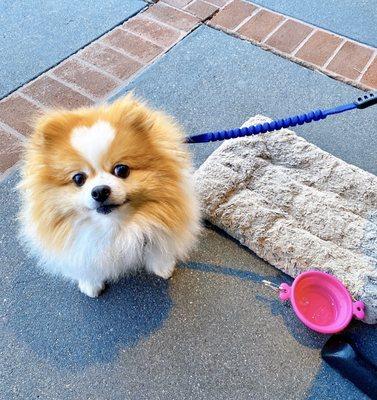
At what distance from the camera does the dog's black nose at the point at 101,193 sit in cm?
89

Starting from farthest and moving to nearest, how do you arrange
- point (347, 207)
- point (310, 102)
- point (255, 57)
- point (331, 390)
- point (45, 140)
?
point (255, 57) < point (310, 102) < point (347, 207) < point (331, 390) < point (45, 140)

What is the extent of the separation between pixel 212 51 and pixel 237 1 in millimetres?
468

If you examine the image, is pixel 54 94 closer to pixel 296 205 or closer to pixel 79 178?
pixel 79 178

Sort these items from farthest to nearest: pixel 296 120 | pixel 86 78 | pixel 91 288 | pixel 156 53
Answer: pixel 156 53, pixel 86 78, pixel 91 288, pixel 296 120

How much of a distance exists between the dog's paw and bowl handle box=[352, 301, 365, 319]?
2.65 feet

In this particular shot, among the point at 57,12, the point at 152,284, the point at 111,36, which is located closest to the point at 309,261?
the point at 152,284

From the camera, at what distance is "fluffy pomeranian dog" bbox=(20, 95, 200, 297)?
3.04ft

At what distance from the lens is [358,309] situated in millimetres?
1267

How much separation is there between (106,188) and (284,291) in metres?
0.74

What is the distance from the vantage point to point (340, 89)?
6.40 ft

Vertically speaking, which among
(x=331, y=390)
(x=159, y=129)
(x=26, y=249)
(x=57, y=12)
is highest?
(x=159, y=129)

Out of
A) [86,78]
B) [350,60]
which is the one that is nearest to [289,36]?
[350,60]

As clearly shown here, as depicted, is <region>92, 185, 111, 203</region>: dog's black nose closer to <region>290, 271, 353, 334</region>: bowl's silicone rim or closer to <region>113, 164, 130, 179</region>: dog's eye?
<region>113, 164, 130, 179</region>: dog's eye

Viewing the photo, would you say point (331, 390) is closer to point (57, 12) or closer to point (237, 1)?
point (237, 1)
